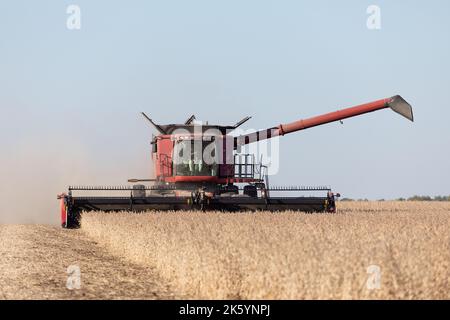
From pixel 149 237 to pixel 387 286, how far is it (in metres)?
6.02

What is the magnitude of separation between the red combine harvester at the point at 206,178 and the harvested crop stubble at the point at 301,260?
8661mm

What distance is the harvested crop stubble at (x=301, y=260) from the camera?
6723mm

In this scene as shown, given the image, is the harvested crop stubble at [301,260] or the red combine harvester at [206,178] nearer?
the harvested crop stubble at [301,260]

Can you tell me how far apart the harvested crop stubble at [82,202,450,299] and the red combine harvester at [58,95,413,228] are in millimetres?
8661

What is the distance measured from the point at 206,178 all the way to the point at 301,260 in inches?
592

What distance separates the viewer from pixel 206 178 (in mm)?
22203

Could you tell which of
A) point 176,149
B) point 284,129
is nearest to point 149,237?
point 176,149

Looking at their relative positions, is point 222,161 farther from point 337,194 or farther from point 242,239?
point 242,239

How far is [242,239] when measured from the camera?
9062mm

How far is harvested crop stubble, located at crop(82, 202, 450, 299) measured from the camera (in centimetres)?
672
